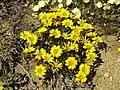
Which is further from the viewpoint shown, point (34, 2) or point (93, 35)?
point (34, 2)

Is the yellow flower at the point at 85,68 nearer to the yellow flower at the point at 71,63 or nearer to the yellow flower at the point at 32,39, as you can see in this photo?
the yellow flower at the point at 71,63

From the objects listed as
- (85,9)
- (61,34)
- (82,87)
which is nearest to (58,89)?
(82,87)

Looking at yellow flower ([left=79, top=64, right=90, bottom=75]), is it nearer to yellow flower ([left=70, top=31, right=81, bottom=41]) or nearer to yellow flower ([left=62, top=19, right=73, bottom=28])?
yellow flower ([left=70, top=31, right=81, bottom=41])

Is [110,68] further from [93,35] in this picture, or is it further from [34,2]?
[34,2]

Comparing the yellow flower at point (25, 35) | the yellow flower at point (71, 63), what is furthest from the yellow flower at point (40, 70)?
the yellow flower at point (25, 35)

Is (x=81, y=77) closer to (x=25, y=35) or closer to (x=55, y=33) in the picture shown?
(x=55, y=33)

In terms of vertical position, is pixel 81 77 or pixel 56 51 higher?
pixel 56 51

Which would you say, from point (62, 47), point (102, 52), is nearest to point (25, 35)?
point (62, 47)
